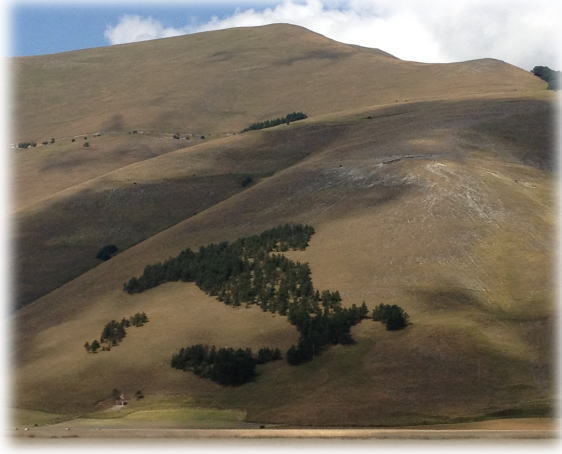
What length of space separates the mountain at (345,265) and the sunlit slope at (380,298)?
0.21 meters

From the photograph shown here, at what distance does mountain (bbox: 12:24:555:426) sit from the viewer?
75875mm

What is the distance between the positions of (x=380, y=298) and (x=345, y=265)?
9333 millimetres

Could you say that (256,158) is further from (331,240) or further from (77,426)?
(77,426)

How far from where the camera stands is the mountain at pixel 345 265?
75.9 metres

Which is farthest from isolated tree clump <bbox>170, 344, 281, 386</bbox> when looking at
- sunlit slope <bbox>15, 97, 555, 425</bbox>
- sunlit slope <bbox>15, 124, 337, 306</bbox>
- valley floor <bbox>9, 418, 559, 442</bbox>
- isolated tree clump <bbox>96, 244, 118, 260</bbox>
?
isolated tree clump <bbox>96, 244, 118, 260</bbox>

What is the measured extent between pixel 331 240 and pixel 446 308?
72.0 ft

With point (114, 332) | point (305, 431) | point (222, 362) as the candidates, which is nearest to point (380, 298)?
point (222, 362)

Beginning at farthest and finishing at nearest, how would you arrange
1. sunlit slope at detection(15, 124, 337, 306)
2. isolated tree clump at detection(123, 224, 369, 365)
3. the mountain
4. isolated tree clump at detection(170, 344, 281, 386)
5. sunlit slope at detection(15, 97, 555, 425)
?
sunlit slope at detection(15, 124, 337, 306), isolated tree clump at detection(123, 224, 369, 365), isolated tree clump at detection(170, 344, 281, 386), the mountain, sunlit slope at detection(15, 97, 555, 425)

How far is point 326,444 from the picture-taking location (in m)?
51.8

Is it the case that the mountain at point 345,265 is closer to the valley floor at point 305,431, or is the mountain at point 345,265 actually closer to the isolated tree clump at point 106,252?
the isolated tree clump at point 106,252

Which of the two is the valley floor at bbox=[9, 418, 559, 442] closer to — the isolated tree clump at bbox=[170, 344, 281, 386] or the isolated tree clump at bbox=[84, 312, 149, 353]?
the isolated tree clump at bbox=[170, 344, 281, 386]

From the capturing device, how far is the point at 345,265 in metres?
99.9

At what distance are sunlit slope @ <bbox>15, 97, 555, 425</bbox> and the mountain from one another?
21cm

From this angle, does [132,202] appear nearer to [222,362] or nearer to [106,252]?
[106,252]
